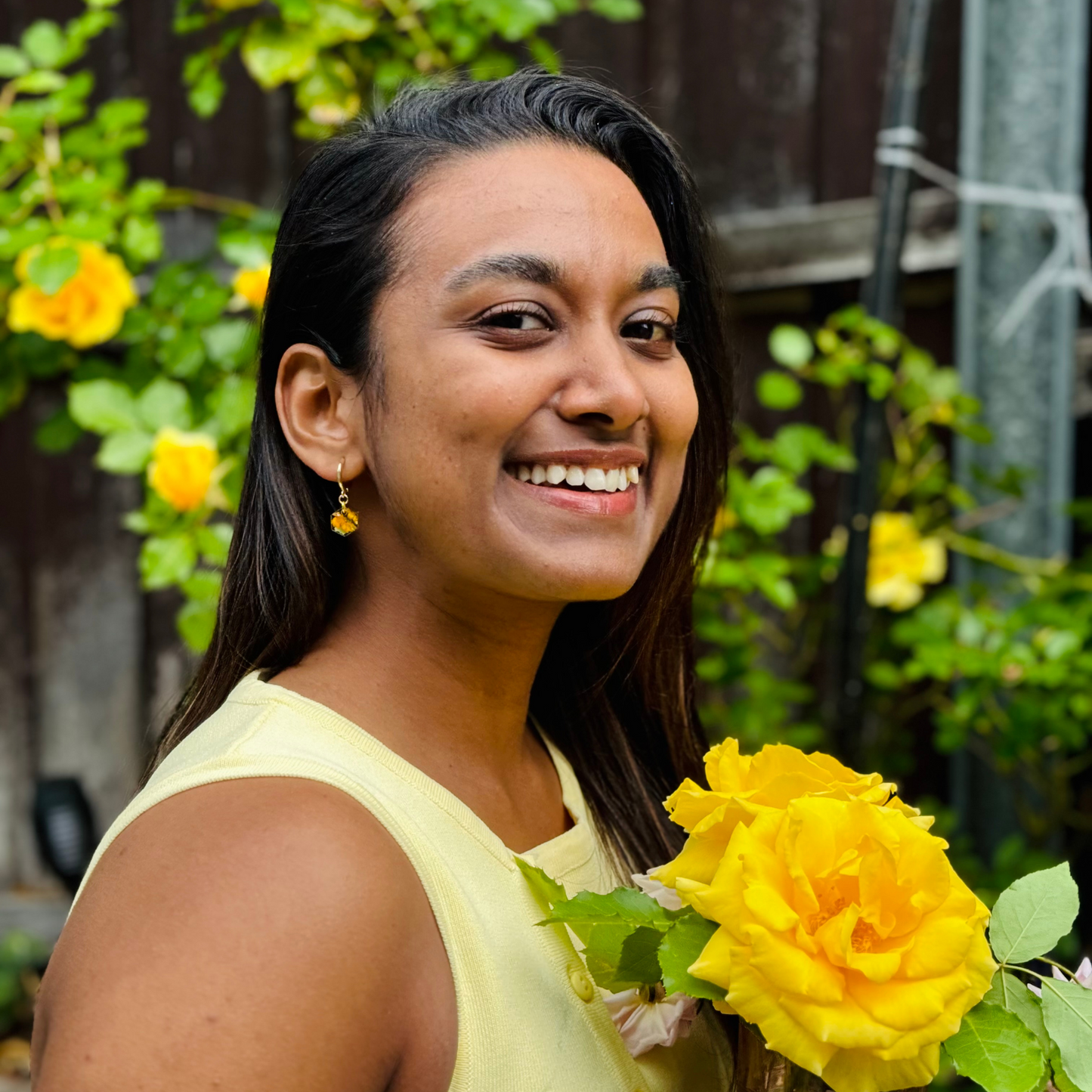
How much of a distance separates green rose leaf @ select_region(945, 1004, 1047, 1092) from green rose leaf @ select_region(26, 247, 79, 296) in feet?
5.08

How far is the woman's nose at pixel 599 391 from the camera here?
1.24m

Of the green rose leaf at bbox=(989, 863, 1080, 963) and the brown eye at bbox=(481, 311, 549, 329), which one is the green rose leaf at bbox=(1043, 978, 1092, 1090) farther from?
the brown eye at bbox=(481, 311, 549, 329)

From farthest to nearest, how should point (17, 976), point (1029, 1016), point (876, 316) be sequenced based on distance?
1. point (17, 976)
2. point (876, 316)
3. point (1029, 1016)

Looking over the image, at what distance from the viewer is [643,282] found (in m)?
1.33

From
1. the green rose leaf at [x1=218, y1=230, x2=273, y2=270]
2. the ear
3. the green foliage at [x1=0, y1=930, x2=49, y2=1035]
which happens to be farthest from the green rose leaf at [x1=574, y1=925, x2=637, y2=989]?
the green foliage at [x1=0, y1=930, x2=49, y2=1035]

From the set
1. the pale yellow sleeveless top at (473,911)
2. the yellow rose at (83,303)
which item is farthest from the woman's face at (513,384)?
the yellow rose at (83,303)

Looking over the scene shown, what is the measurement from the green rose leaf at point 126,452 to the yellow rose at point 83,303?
18 centimetres

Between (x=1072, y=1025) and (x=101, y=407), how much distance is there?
62.1 inches

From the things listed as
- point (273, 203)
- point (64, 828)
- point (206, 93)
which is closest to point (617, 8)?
point (206, 93)

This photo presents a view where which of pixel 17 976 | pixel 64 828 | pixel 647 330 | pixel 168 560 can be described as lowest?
pixel 17 976

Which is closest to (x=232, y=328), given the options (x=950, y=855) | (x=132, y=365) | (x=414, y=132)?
(x=132, y=365)

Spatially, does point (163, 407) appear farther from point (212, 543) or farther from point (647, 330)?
point (647, 330)

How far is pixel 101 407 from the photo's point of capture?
6.68ft

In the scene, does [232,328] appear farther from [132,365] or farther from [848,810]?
[848,810]
